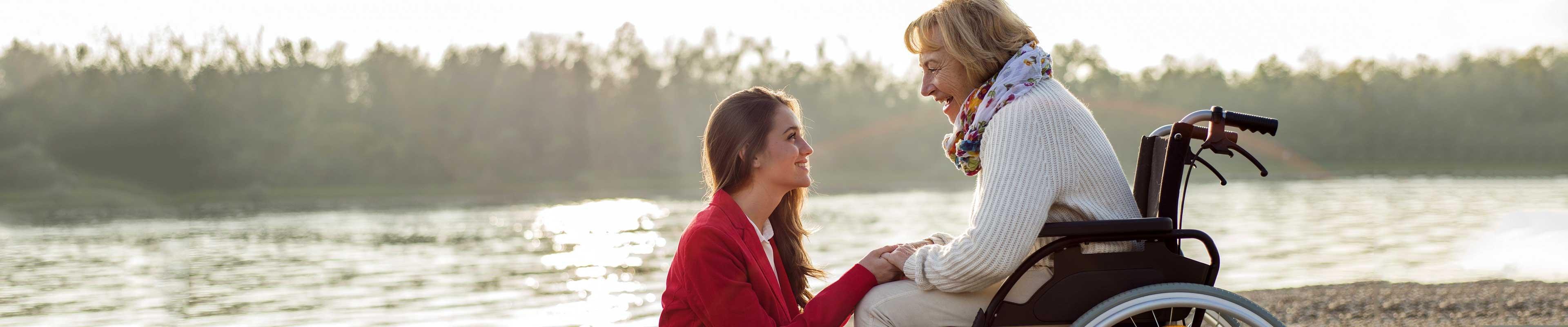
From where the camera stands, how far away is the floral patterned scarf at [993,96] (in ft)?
7.05

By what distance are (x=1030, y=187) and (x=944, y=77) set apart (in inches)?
15.8

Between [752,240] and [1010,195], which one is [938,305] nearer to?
[1010,195]

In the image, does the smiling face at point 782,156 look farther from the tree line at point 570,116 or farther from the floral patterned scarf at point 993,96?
the tree line at point 570,116

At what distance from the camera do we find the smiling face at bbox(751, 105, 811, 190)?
2.51m

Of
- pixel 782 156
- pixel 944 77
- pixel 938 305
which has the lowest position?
pixel 938 305

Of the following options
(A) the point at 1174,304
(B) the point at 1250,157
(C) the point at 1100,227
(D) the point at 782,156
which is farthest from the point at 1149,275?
(D) the point at 782,156

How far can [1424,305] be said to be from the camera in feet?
18.6

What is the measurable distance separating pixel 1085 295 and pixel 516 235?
19.4m

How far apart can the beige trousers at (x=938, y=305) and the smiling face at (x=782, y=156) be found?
40 centimetres

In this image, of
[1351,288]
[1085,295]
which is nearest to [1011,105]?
[1085,295]

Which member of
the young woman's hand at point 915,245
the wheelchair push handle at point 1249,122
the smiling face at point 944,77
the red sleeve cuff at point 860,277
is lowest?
the red sleeve cuff at point 860,277

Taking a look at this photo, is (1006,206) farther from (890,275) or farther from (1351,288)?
(1351,288)

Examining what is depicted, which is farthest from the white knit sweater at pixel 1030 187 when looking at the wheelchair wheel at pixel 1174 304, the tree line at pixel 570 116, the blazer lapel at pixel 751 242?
the tree line at pixel 570 116

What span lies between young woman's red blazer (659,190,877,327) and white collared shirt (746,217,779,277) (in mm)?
82
